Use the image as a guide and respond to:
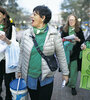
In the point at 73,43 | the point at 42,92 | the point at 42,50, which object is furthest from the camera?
the point at 73,43

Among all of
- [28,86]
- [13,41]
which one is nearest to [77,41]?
[13,41]

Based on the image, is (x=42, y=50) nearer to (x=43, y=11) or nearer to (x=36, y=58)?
(x=36, y=58)

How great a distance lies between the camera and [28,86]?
2.10 meters

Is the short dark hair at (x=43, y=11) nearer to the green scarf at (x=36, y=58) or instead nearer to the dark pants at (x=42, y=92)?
the green scarf at (x=36, y=58)

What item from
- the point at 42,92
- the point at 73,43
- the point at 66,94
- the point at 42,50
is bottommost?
the point at 66,94

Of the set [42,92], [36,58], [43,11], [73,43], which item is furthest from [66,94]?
[43,11]

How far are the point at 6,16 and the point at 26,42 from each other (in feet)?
3.12

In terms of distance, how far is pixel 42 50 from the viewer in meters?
1.93

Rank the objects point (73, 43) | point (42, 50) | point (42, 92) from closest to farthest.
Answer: point (42, 50) → point (42, 92) → point (73, 43)

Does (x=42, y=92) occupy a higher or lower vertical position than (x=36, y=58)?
lower

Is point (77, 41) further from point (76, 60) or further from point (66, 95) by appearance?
point (66, 95)

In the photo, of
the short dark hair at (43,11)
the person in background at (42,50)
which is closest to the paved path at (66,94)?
the person in background at (42,50)

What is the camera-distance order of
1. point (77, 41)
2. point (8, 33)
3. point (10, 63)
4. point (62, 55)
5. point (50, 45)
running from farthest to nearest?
point (77, 41)
point (8, 33)
point (10, 63)
point (62, 55)
point (50, 45)

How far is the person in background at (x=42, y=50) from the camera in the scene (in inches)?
76.4
